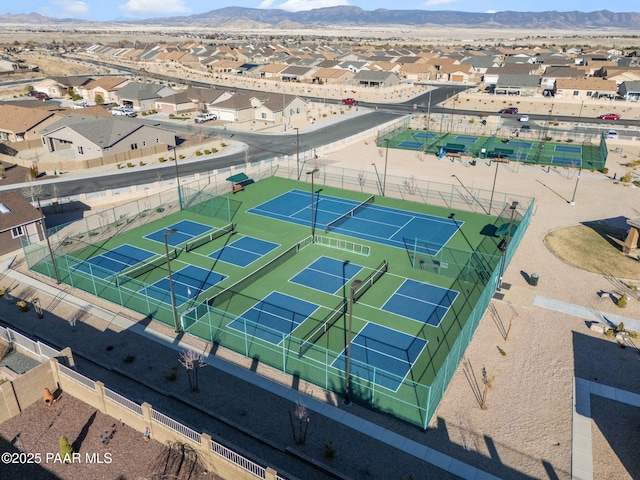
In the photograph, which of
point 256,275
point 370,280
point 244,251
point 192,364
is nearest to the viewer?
point 192,364

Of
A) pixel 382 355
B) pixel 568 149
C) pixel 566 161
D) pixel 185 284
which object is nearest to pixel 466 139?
pixel 568 149

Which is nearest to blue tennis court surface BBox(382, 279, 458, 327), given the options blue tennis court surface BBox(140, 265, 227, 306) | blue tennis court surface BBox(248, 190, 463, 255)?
blue tennis court surface BBox(248, 190, 463, 255)

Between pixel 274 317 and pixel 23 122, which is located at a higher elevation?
pixel 23 122

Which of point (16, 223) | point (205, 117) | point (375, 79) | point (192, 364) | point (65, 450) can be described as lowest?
point (205, 117)

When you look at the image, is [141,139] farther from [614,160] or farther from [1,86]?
[1,86]

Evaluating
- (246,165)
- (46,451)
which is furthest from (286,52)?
(46,451)

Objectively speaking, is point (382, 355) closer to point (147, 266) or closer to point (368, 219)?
point (147, 266)
